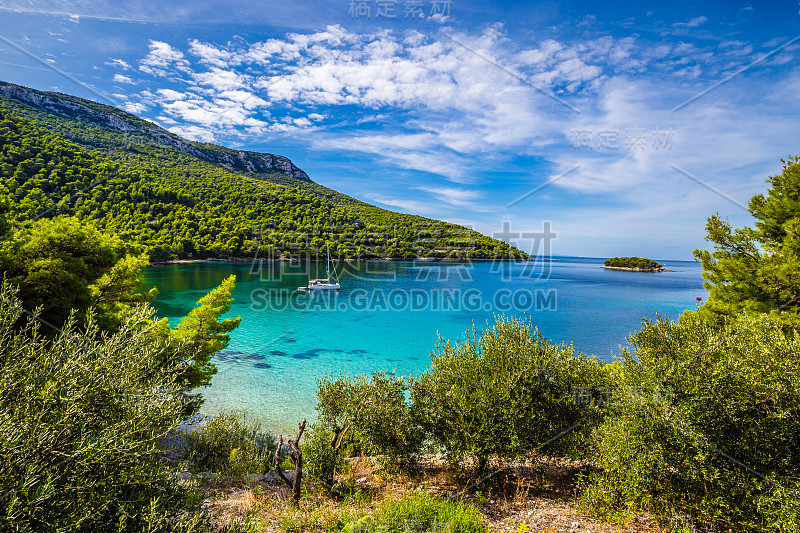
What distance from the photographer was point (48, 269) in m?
9.95

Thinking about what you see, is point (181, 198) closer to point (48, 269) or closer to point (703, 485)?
point (48, 269)

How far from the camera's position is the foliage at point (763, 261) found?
1255cm

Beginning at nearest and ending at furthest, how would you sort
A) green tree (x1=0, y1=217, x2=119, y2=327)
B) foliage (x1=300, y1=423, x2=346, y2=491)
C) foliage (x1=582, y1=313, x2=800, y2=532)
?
foliage (x1=582, y1=313, x2=800, y2=532) → foliage (x1=300, y1=423, x2=346, y2=491) → green tree (x1=0, y1=217, x2=119, y2=327)

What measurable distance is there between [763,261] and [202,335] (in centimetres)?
2566

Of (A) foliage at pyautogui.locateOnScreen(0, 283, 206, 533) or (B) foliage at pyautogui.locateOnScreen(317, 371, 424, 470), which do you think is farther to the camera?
(B) foliage at pyautogui.locateOnScreen(317, 371, 424, 470)

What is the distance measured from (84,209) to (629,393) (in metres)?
85.5

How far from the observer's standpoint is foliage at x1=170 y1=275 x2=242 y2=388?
12.6 meters

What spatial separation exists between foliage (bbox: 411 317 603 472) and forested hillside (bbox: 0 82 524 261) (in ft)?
165

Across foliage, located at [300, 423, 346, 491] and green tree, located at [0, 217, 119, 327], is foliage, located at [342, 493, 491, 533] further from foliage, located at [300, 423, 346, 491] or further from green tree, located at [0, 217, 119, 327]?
green tree, located at [0, 217, 119, 327]

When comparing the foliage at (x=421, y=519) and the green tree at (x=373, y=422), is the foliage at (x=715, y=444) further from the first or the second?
the green tree at (x=373, y=422)

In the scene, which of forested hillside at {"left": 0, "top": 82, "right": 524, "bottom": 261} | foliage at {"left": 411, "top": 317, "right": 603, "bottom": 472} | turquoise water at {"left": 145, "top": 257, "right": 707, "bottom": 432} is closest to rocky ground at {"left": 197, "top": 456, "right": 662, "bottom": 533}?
foliage at {"left": 411, "top": 317, "right": 603, "bottom": 472}

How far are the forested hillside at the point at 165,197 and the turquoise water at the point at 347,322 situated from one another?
44.3ft

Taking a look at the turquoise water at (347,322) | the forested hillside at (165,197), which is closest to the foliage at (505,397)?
the turquoise water at (347,322)

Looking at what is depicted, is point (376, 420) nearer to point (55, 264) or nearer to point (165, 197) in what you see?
point (55, 264)
